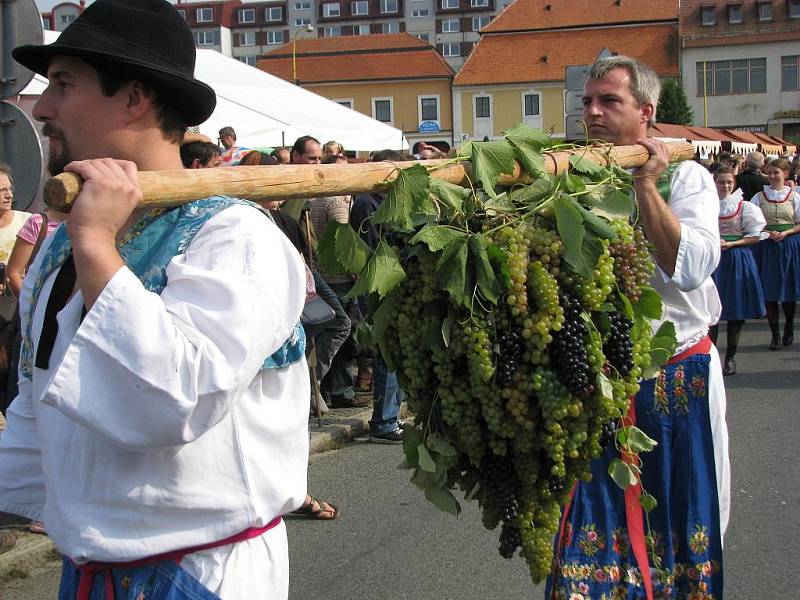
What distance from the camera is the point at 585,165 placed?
242cm

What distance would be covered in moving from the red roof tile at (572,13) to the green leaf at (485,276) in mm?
72165

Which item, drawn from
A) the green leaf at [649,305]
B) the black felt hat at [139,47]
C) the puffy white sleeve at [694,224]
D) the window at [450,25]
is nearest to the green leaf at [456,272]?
the green leaf at [649,305]

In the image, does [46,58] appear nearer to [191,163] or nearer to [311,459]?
[191,163]

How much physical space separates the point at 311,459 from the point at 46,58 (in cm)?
478

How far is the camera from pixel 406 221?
207 centimetres

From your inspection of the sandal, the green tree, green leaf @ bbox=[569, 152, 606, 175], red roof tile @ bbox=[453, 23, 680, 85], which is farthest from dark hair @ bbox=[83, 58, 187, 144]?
red roof tile @ bbox=[453, 23, 680, 85]

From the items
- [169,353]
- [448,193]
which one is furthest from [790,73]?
Answer: [169,353]

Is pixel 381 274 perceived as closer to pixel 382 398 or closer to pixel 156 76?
pixel 156 76

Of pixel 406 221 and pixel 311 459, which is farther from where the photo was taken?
pixel 311 459

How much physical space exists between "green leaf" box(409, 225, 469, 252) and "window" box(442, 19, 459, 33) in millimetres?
99280

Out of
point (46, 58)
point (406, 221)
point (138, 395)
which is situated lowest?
point (138, 395)

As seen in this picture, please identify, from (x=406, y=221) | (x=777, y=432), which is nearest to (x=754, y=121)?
(x=777, y=432)

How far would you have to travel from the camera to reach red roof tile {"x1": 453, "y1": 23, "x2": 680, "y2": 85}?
6769cm

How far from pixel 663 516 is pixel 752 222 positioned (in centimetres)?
792
